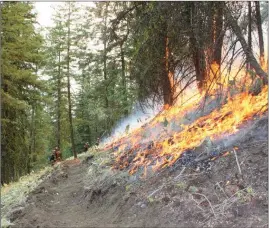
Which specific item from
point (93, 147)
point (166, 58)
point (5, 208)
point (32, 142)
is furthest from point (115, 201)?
point (32, 142)

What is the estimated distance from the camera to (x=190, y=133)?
23.4ft

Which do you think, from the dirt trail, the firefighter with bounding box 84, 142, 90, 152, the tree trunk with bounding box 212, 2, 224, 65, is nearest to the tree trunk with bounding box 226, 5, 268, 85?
the tree trunk with bounding box 212, 2, 224, 65

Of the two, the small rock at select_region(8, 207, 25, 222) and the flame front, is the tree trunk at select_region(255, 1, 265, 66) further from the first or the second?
the small rock at select_region(8, 207, 25, 222)

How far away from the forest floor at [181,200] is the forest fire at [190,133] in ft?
1.11

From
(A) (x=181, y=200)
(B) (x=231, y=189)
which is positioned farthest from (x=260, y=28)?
(A) (x=181, y=200)

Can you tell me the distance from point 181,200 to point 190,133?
1.95 m

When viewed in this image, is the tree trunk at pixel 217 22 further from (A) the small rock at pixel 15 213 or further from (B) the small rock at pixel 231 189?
(A) the small rock at pixel 15 213

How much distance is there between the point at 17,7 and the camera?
12.5m

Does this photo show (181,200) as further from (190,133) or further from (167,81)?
(167,81)

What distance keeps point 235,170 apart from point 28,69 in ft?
35.5

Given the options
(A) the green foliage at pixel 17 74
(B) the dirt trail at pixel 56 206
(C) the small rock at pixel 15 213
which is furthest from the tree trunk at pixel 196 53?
(A) the green foliage at pixel 17 74

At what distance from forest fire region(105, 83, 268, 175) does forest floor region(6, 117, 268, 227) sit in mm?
337

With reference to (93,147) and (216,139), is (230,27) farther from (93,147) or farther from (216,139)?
(93,147)

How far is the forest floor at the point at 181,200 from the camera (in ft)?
15.8
